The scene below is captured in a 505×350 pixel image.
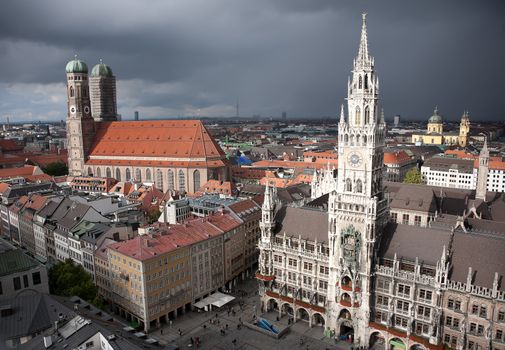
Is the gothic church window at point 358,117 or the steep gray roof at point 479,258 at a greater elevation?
the gothic church window at point 358,117

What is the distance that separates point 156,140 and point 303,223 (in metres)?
109

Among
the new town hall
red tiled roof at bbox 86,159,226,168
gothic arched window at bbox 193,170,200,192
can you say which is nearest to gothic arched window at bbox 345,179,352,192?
the new town hall

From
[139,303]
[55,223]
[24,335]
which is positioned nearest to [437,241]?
[139,303]

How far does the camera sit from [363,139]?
63.9 metres

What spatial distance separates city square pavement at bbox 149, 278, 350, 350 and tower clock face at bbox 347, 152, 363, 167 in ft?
96.2

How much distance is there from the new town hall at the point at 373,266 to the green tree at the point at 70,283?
31.8 meters

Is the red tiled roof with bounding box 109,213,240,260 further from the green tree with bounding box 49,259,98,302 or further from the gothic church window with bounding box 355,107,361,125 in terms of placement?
the gothic church window with bounding box 355,107,361,125

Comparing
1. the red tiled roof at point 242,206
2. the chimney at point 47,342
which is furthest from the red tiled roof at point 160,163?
the chimney at point 47,342

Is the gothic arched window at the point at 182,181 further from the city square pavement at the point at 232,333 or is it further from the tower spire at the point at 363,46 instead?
the tower spire at the point at 363,46

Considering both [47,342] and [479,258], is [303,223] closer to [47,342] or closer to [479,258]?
[479,258]

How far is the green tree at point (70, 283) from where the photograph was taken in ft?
232

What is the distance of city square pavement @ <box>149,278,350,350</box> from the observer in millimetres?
68562

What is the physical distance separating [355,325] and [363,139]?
29.8 m

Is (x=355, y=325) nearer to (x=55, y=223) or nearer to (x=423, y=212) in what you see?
(x=423, y=212)
